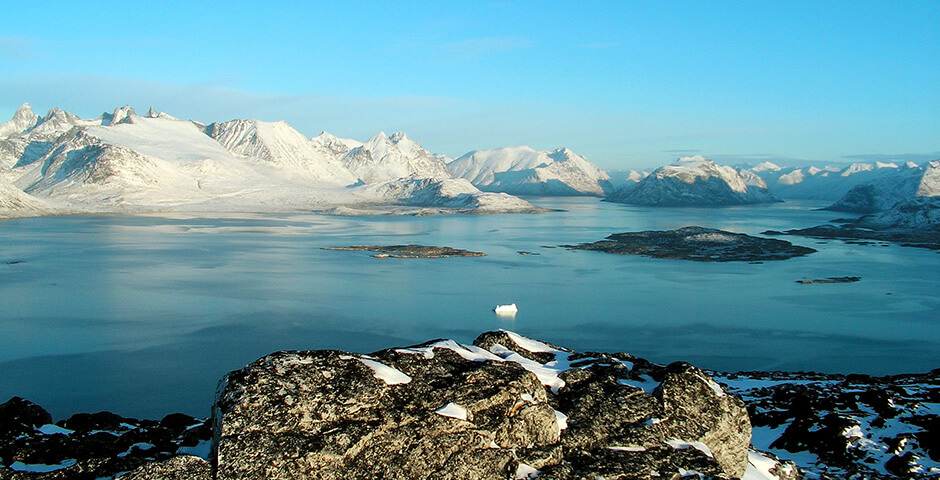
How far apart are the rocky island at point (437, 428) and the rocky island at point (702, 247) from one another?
43222mm

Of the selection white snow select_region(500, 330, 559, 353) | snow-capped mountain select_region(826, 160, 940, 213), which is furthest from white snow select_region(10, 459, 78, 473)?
snow-capped mountain select_region(826, 160, 940, 213)

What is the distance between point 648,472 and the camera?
6.30 meters

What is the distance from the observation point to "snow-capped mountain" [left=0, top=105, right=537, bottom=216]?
359 feet

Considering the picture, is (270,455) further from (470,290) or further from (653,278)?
(653,278)

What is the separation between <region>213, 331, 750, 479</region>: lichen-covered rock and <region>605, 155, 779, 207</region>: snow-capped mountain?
163 m

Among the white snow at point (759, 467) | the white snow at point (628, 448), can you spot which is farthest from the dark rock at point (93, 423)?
the white snow at point (759, 467)

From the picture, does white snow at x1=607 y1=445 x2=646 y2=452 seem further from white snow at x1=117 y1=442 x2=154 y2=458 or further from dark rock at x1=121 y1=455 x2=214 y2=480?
white snow at x1=117 y1=442 x2=154 y2=458

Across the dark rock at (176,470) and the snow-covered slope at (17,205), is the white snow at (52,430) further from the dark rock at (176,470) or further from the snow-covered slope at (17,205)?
the snow-covered slope at (17,205)

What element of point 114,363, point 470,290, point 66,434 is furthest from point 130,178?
point 66,434

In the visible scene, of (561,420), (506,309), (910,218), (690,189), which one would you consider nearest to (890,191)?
(690,189)

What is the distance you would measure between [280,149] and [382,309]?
15236cm

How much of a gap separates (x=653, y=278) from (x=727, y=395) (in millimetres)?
32277

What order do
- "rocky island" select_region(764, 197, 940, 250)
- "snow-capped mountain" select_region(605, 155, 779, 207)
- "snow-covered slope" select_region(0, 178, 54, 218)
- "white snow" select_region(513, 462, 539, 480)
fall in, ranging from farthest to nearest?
"snow-capped mountain" select_region(605, 155, 779, 207) → "snow-covered slope" select_region(0, 178, 54, 218) → "rocky island" select_region(764, 197, 940, 250) → "white snow" select_region(513, 462, 539, 480)

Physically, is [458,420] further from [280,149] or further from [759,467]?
[280,149]
